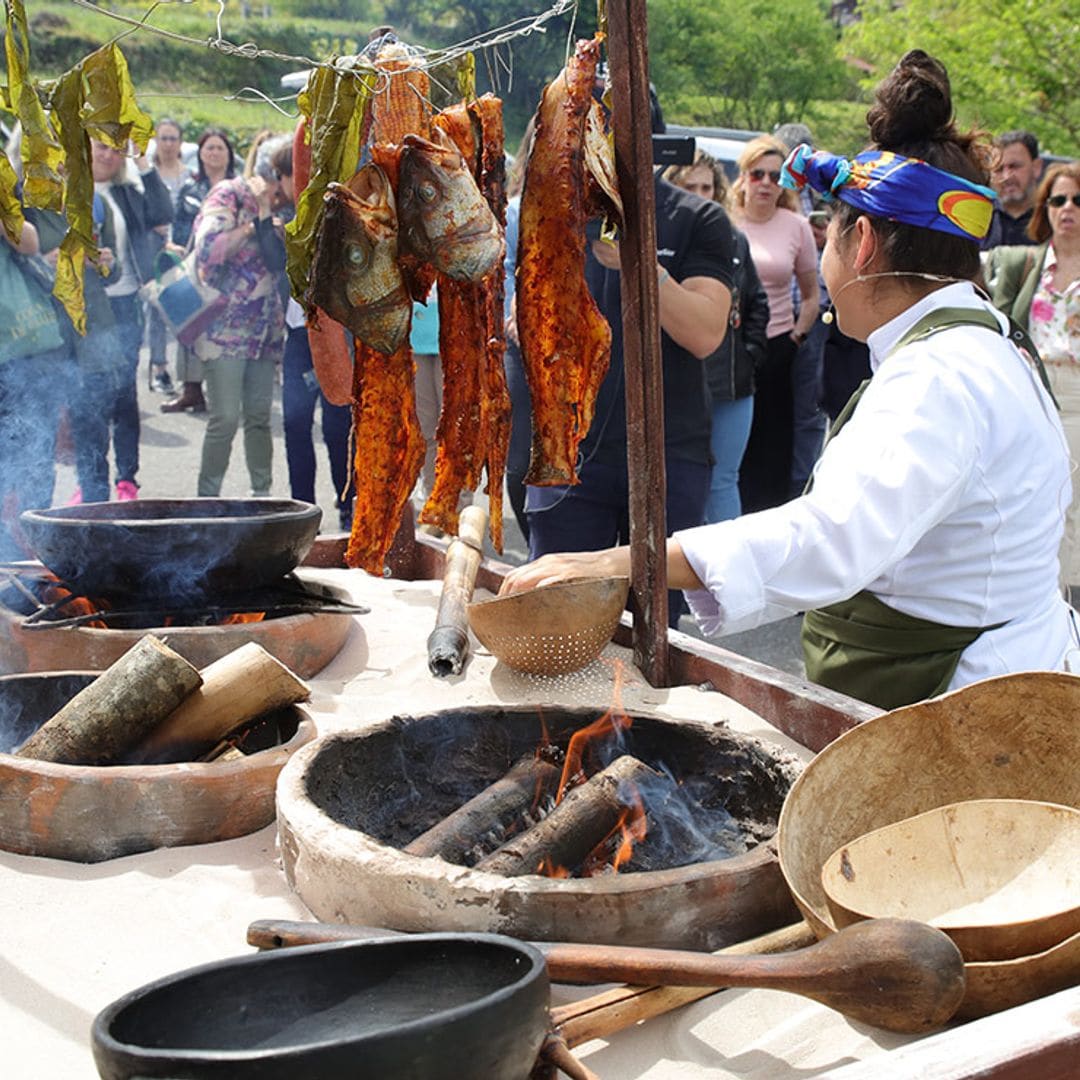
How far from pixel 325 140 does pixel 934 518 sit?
5.12 ft

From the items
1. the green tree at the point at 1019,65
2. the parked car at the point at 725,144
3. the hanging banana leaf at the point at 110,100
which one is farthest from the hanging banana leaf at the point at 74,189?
the green tree at the point at 1019,65

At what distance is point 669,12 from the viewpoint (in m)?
30.1

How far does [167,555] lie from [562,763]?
1.23m

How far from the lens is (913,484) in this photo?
236 centimetres

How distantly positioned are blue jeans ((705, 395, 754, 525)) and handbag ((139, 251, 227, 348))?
3308mm

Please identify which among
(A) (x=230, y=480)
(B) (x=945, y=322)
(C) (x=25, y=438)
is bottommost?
(A) (x=230, y=480)

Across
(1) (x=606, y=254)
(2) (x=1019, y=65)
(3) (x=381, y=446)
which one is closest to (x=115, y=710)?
(3) (x=381, y=446)

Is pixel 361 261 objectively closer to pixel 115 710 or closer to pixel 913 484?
pixel 115 710

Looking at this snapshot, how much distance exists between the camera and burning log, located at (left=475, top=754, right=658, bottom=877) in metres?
2.04

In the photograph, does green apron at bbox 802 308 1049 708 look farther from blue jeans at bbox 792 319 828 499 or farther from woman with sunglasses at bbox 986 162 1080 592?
blue jeans at bbox 792 319 828 499

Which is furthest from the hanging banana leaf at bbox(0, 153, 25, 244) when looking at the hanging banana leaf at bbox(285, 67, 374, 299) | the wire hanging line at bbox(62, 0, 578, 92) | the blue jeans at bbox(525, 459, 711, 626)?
the blue jeans at bbox(525, 459, 711, 626)

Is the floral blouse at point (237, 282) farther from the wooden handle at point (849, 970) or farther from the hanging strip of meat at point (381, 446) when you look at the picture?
the wooden handle at point (849, 970)

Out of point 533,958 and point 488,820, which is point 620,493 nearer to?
point 488,820

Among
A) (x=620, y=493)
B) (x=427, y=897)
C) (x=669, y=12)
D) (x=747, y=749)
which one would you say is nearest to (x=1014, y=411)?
(x=747, y=749)
